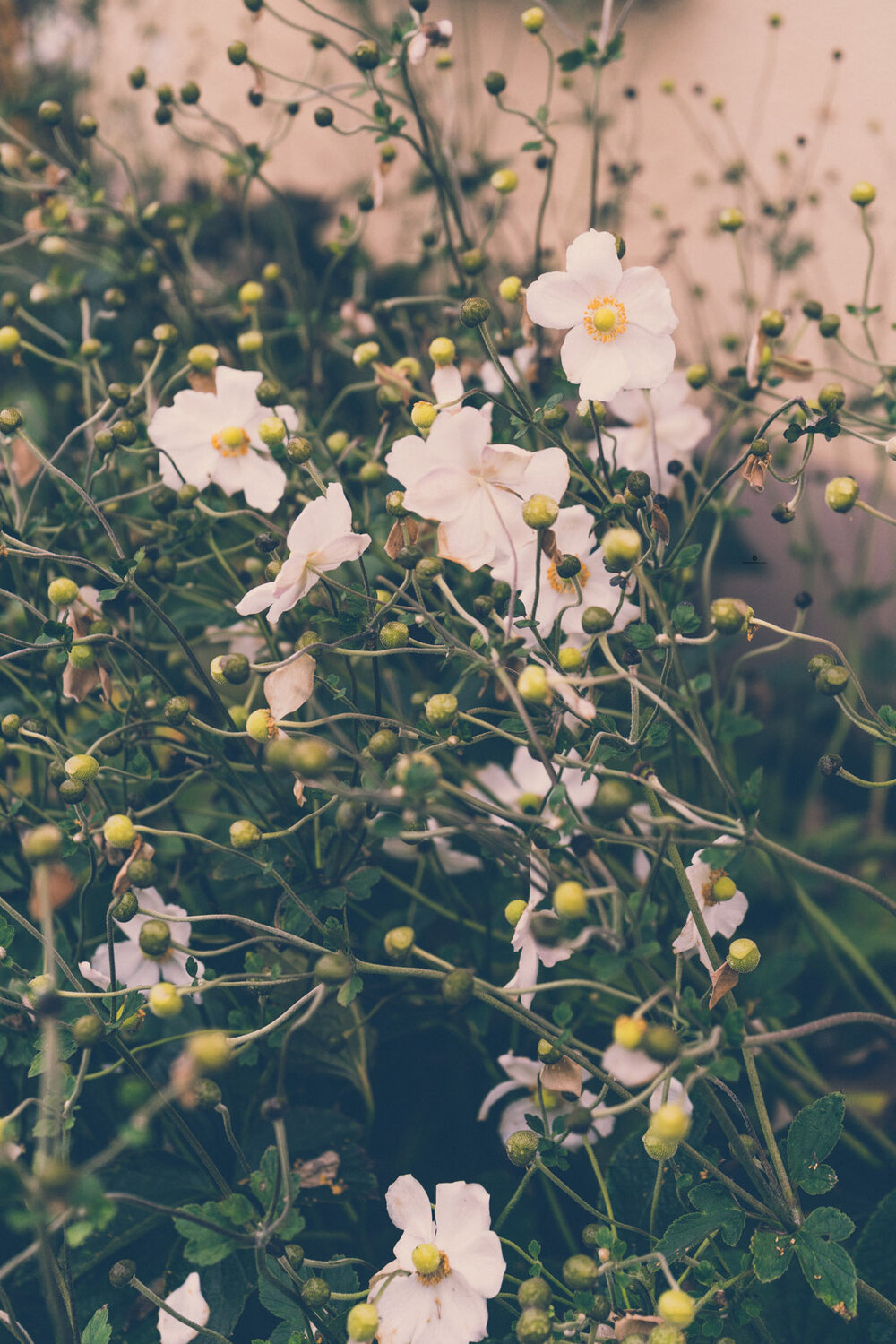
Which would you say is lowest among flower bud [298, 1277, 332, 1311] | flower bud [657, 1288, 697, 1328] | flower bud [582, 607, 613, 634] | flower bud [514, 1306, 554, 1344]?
flower bud [298, 1277, 332, 1311]

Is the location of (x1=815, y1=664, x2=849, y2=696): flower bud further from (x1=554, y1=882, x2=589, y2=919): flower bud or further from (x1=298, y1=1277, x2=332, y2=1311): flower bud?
(x1=298, y1=1277, x2=332, y2=1311): flower bud

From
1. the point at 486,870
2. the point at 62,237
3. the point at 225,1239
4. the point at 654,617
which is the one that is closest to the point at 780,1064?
the point at 486,870

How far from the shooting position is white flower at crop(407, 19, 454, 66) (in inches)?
29.2

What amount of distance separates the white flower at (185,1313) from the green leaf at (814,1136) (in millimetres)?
349

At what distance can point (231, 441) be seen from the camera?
29.1 inches

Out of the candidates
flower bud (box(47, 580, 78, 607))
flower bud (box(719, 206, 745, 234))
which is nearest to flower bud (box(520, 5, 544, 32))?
flower bud (box(719, 206, 745, 234))

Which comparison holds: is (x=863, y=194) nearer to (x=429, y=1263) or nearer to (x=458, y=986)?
(x=458, y=986)

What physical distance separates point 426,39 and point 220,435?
0.34 meters

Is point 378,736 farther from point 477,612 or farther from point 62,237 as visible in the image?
point 62,237

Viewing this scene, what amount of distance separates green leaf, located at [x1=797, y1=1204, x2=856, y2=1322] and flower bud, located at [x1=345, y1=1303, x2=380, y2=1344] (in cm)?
23

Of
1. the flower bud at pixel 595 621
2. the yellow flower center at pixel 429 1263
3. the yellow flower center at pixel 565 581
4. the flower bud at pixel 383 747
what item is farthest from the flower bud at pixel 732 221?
the yellow flower center at pixel 429 1263

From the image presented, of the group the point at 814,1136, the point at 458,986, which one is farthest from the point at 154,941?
the point at 814,1136

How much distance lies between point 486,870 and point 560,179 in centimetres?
138

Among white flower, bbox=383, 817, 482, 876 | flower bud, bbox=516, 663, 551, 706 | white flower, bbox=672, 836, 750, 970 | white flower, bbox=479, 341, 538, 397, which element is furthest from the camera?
white flower, bbox=479, 341, 538, 397
